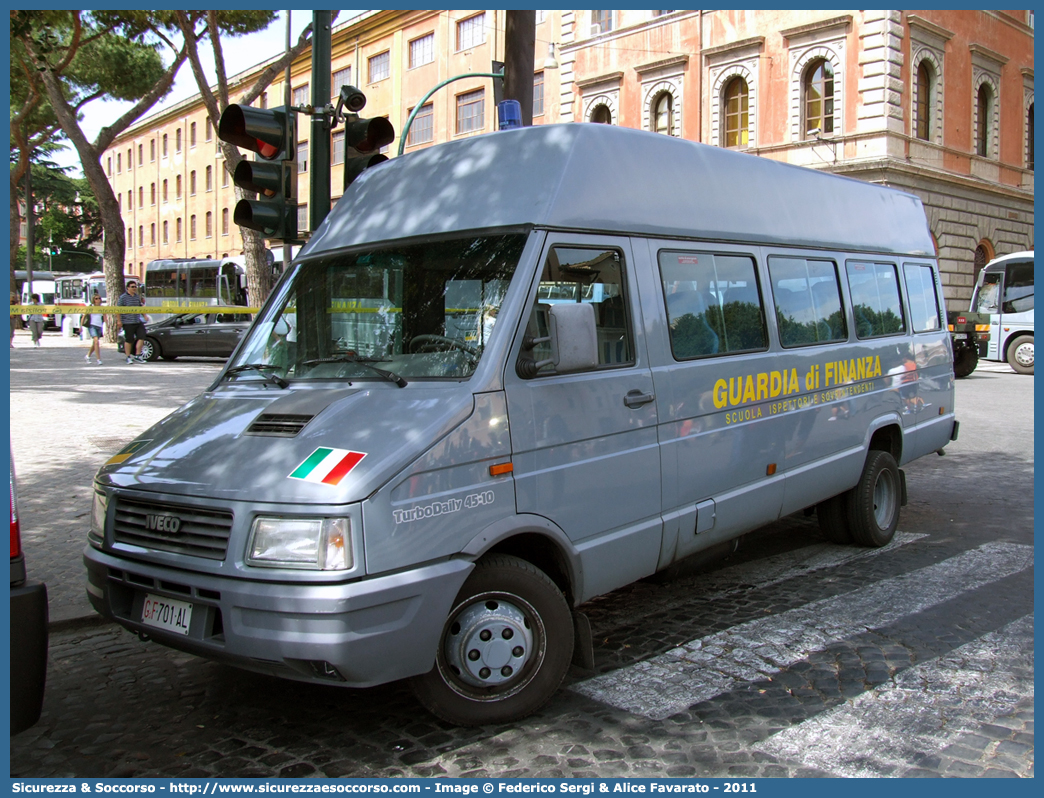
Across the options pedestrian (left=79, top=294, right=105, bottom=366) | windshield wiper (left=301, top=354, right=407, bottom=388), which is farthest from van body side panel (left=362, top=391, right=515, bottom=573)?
pedestrian (left=79, top=294, right=105, bottom=366)

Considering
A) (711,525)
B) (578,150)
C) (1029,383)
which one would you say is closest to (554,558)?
(711,525)

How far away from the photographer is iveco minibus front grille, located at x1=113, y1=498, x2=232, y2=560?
11.9ft

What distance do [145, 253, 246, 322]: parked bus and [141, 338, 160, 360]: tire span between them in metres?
14.7

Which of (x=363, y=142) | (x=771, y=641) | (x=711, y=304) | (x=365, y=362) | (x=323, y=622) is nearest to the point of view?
(x=323, y=622)

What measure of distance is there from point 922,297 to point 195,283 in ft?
133

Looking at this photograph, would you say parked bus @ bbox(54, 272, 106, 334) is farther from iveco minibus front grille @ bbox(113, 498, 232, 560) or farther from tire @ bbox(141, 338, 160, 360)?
iveco minibus front grille @ bbox(113, 498, 232, 560)

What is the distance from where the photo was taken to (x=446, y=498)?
145 inches

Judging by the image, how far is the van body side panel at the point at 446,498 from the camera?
11.4ft

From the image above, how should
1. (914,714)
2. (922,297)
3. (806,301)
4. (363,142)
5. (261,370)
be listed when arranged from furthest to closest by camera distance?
(922,297) → (363,142) → (806,301) → (261,370) → (914,714)

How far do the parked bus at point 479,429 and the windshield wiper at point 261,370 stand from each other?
0.02 meters

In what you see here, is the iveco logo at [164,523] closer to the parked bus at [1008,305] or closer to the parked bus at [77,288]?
the parked bus at [1008,305]

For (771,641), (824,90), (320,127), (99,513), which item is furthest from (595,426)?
(824,90)

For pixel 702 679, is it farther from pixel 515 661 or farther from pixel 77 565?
pixel 77 565

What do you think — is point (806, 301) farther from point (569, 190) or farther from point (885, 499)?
point (569, 190)
